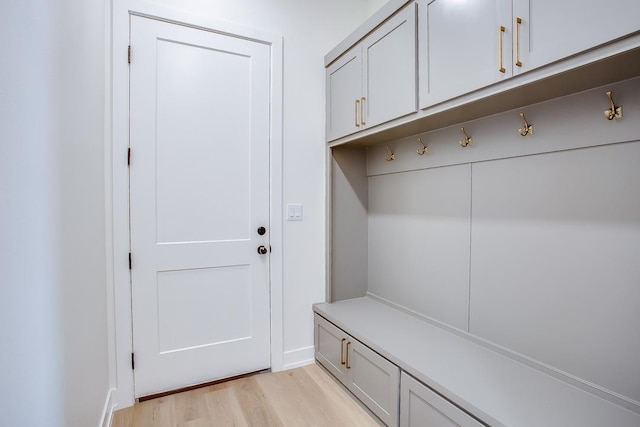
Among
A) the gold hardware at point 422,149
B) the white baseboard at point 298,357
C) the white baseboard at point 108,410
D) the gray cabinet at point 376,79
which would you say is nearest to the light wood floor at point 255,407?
the white baseboard at point 108,410

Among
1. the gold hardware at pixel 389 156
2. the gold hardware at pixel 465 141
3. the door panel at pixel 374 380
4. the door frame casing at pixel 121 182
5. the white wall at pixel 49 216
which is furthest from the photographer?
the gold hardware at pixel 389 156

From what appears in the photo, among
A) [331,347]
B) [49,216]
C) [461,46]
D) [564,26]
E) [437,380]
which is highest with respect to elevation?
[461,46]

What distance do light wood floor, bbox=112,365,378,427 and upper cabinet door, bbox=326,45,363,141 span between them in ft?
5.66

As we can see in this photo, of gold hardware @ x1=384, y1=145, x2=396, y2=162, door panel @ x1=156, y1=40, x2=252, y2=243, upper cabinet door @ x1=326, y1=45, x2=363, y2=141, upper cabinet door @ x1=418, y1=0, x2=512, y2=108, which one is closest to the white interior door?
door panel @ x1=156, y1=40, x2=252, y2=243

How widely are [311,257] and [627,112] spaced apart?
1.90 metres

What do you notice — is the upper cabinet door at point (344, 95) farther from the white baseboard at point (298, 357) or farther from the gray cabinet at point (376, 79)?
the white baseboard at point (298, 357)

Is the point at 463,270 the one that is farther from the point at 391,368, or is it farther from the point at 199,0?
the point at 199,0

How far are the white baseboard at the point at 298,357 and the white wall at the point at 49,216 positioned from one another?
116 cm

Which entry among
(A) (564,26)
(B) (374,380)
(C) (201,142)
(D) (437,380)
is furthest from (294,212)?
(A) (564,26)

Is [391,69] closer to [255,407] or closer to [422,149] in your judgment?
[422,149]

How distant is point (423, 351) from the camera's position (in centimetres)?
168

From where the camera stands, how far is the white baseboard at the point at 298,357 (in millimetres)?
2412

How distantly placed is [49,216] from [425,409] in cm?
162

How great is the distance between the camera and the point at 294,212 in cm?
243
